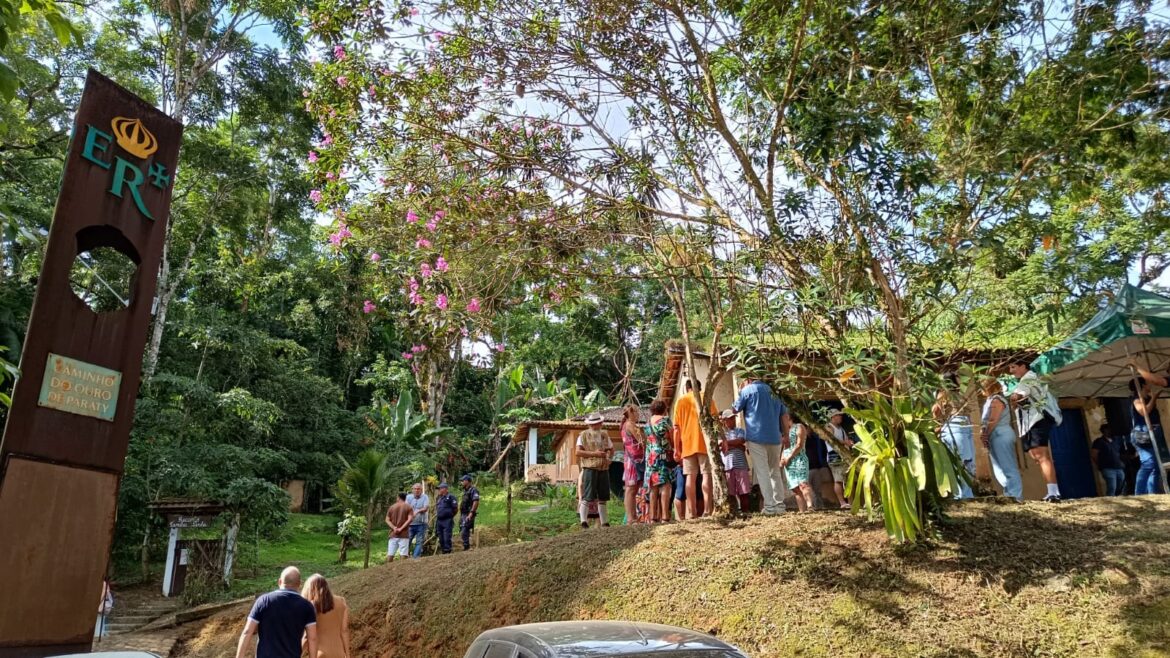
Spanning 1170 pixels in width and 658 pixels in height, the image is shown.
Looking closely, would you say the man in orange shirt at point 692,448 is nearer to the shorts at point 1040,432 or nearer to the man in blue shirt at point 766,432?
the man in blue shirt at point 766,432

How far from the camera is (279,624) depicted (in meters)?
6.22

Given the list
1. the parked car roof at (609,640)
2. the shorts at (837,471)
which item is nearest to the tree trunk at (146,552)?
the shorts at (837,471)

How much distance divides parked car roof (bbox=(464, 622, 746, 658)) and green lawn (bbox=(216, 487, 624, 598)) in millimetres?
12138

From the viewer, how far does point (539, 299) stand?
10.5 meters

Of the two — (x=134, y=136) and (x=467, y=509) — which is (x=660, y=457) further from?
(x=134, y=136)

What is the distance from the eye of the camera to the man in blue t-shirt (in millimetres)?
6188

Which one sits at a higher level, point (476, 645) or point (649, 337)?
point (649, 337)

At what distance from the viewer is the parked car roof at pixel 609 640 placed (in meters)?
4.11

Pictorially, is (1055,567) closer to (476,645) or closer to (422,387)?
(476,645)

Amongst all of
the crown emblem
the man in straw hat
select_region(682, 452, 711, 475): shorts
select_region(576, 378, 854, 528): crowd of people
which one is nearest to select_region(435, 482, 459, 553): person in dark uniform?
the man in straw hat

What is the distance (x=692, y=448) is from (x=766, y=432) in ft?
3.34

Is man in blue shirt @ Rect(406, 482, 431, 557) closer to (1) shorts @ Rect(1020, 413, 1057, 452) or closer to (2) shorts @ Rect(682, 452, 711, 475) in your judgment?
(2) shorts @ Rect(682, 452, 711, 475)

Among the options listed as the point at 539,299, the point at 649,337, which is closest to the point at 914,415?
the point at 539,299

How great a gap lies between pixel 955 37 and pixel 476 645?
298 inches
